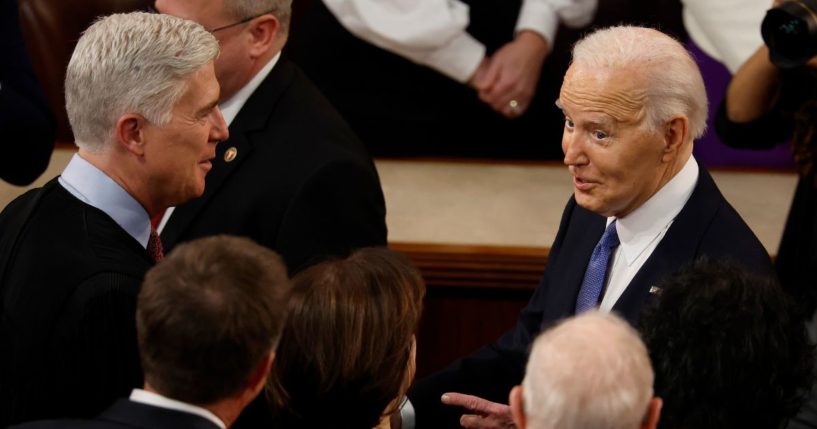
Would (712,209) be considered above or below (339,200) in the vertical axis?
above

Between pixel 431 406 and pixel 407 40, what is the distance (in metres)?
1.99

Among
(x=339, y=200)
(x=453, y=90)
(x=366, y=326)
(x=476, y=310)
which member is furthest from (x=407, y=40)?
(x=366, y=326)

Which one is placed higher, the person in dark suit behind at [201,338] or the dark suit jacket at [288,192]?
the person in dark suit behind at [201,338]

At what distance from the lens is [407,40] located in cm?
485

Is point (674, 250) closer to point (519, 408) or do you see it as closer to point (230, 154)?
point (519, 408)

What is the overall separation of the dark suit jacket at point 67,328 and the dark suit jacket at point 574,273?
91 cm

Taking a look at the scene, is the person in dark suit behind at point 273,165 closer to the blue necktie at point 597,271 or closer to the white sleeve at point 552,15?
the blue necktie at point 597,271

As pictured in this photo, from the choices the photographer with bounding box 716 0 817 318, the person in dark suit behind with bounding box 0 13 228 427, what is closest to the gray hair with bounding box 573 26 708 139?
the photographer with bounding box 716 0 817 318

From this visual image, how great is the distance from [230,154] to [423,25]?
1469 mm

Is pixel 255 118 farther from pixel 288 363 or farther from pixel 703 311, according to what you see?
pixel 703 311

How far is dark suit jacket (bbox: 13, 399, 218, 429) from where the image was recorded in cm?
214

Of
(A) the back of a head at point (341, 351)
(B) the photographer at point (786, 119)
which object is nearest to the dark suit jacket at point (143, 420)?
(A) the back of a head at point (341, 351)

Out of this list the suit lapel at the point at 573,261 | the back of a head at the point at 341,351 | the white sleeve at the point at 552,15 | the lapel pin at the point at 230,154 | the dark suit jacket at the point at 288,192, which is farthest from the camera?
the white sleeve at the point at 552,15

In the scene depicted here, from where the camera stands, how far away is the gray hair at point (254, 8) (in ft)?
11.8
